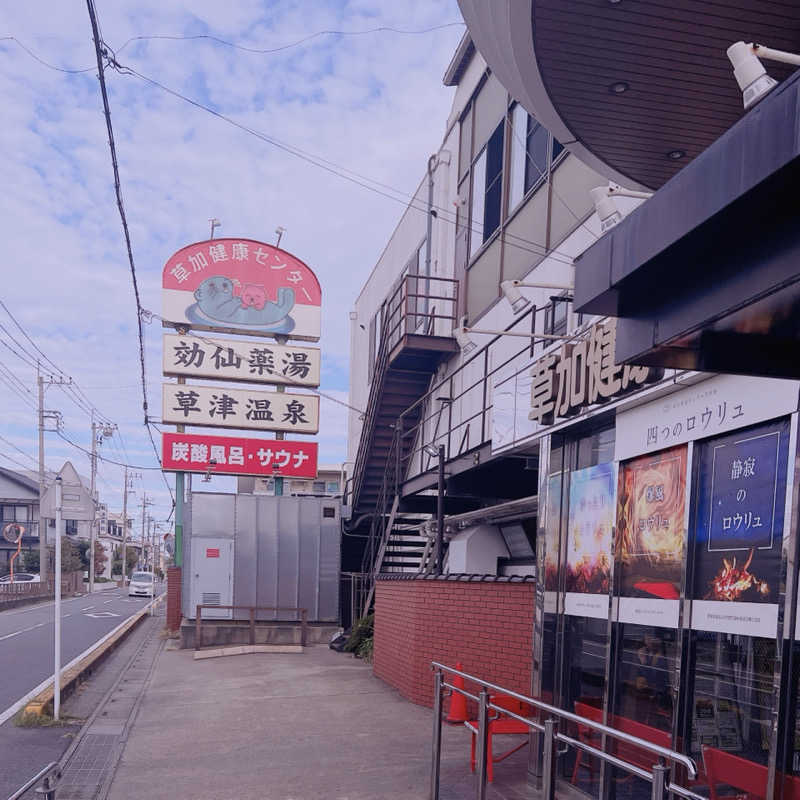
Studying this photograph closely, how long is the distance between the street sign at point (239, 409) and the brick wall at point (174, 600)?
4326mm

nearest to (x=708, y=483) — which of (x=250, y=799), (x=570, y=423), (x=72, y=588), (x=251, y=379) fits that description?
(x=570, y=423)

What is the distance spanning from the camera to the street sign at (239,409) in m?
25.4

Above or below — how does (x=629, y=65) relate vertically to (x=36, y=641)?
above

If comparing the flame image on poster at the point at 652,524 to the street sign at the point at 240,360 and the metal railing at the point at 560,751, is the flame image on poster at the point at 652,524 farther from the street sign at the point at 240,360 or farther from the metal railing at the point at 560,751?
the street sign at the point at 240,360

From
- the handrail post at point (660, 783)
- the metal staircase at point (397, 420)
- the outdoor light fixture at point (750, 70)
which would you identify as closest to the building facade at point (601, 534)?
the outdoor light fixture at point (750, 70)

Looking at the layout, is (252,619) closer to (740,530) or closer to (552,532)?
(552,532)

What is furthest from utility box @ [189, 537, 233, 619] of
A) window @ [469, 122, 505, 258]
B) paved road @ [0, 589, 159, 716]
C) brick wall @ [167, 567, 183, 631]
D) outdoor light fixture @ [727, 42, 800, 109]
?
outdoor light fixture @ [727, 42, 800, 109]

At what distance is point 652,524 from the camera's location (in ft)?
22.1

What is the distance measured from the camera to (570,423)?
797cm

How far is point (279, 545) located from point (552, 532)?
542 inches

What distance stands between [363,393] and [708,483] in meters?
22.6

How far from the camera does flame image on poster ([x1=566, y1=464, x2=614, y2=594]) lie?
7395mm

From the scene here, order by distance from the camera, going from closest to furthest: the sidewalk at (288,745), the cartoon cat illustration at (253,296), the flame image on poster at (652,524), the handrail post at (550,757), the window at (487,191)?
1. the handrail post at (550,757)
2. the flame image on poster at (652,524)
3. the sidewalk at (288,745)
4. the window at (487,191)
5. the cartoon cat illustration at (253,296)

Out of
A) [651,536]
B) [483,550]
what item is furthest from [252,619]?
[651,536]
